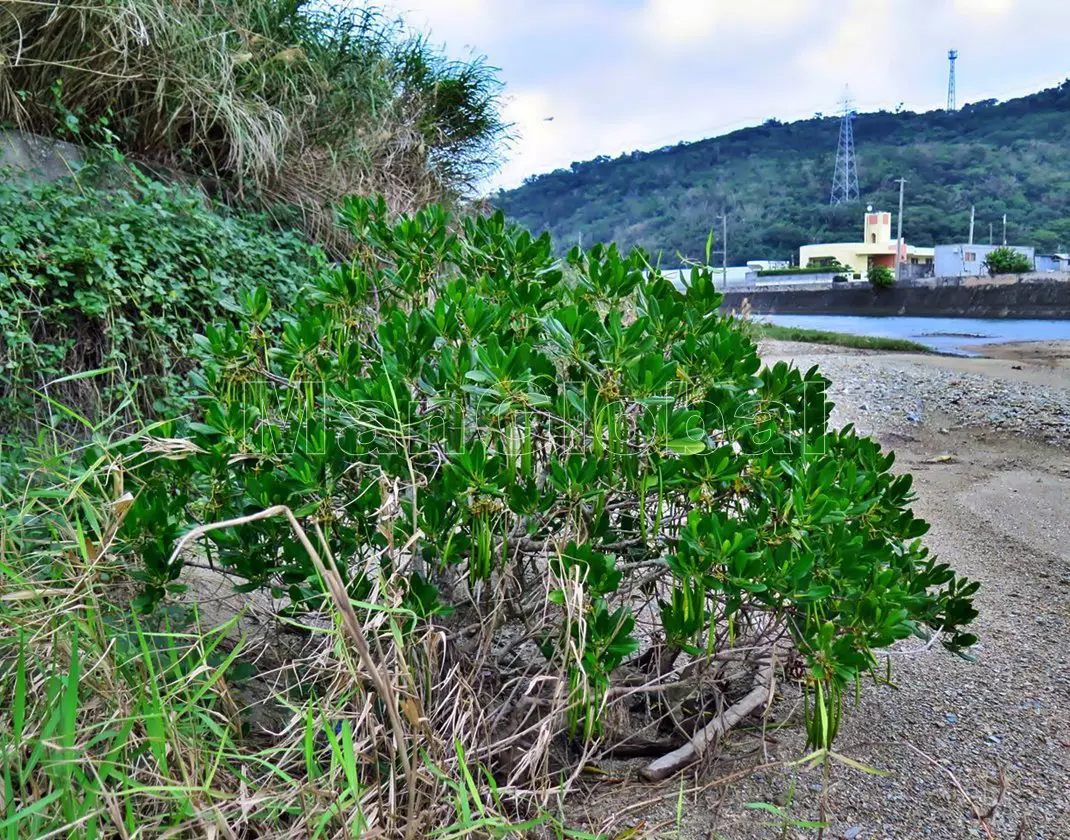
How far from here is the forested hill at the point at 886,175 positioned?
14359mm

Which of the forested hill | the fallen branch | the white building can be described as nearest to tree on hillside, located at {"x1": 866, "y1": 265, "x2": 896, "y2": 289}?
the forested hill

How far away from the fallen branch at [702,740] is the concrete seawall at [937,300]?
15382 millimetres

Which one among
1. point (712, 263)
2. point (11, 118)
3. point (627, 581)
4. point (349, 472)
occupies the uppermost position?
point (11, 118)

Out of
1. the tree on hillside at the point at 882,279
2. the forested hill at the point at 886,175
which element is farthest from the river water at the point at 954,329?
the forested hill at the point at 886,175

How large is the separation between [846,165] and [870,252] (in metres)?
9.37

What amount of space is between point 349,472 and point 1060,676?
59.6 inches

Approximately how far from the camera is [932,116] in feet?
58.5

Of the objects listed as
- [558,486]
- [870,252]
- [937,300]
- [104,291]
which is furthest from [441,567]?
[870,252]

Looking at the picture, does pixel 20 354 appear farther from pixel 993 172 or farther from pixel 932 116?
pixel 932 116

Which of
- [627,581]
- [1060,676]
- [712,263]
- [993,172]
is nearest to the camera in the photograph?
[627,581]

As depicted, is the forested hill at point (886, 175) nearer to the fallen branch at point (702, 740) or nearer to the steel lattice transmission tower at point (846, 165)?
the steel lattice transmission tower at point (846, 165)

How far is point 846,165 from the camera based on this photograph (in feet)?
57.8

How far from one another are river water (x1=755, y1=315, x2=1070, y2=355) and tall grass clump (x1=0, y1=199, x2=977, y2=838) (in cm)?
765

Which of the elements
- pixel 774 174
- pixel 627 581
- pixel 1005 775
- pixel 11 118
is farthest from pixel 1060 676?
pixel 774 174
